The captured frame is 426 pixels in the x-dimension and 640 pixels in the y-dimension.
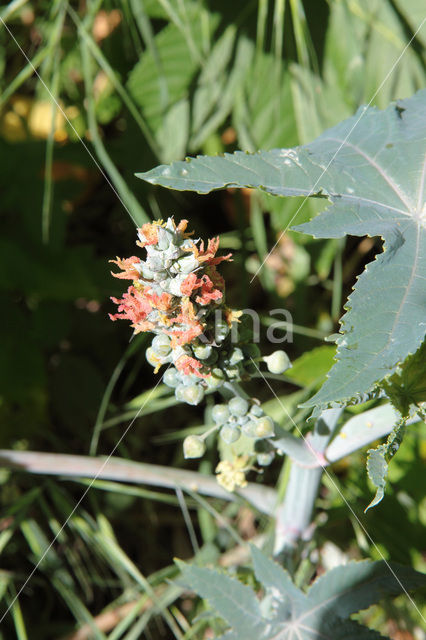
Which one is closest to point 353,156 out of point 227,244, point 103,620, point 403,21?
point 403,21

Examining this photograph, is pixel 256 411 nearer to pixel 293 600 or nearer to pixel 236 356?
pixel 236 356

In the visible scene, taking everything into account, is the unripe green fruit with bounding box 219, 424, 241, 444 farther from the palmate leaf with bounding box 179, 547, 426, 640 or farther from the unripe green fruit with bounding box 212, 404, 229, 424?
the palmate leaf with bounding box 179, 547, 426, 640

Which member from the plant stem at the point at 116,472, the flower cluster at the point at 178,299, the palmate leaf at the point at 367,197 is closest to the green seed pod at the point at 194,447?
the flower cluster at the point at 178,299

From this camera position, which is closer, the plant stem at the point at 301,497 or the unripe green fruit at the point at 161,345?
the unripe green fruit at the point at 161,345

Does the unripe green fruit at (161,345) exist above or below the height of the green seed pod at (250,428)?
above

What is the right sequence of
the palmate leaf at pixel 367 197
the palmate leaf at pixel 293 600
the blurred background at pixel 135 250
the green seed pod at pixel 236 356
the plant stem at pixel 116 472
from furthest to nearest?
the blurred background at pixel 135 250
the plant stem at pixel 116 472
the palmate leaf at pixel 293 600
the green seed pod at pixel 236 356
the palmate leaf at pixel 367 197

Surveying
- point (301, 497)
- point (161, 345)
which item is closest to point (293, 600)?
point (301, 497)

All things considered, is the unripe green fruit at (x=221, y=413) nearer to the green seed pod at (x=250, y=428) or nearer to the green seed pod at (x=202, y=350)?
the green seed pod at (x=250, y=428)

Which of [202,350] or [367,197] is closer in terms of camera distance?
[202,350]
